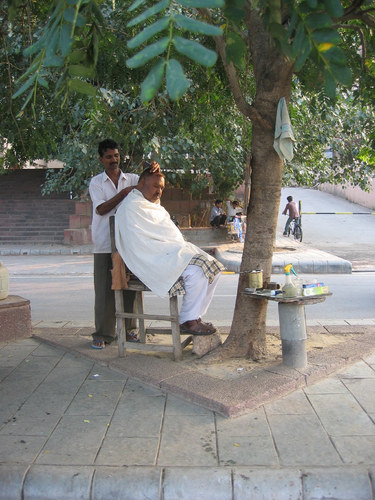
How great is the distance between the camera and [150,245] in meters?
4.74

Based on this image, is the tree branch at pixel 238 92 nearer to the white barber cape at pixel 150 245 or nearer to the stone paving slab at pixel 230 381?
the white barber cape at pixel 150 245

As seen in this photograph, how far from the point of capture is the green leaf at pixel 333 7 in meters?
2.24

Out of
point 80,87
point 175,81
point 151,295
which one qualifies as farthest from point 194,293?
point 151,295

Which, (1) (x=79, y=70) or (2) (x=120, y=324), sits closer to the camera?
(1) (x=79, y=70)

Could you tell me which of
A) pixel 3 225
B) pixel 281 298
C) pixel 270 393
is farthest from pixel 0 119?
pixel 3 225

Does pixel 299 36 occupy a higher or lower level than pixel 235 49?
lower

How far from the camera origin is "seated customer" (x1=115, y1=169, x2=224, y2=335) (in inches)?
181

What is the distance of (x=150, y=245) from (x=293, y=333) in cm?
139

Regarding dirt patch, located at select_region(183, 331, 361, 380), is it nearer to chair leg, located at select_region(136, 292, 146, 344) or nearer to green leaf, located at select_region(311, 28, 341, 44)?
chair leg, located at select_region(136, 292, 146, 344)

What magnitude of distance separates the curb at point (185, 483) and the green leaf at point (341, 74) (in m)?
2.04

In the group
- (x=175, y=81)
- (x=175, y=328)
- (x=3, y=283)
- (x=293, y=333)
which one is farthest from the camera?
(x=3, y=283)

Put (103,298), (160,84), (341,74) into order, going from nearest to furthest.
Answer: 1. (160,84)
2. (341,74)
3. (103,298)

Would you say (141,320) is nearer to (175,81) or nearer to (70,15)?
(70,15)

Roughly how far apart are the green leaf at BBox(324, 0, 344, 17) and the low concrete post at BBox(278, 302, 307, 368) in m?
2.54
